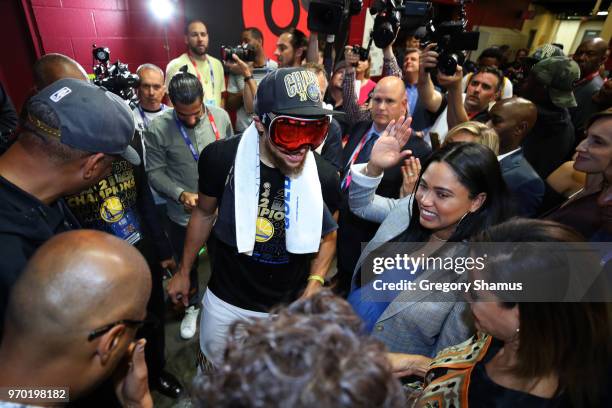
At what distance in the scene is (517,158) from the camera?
230 centimetres

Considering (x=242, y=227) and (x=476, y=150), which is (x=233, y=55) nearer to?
(x=242, y=227)

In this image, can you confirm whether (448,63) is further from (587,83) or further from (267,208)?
(587,83)

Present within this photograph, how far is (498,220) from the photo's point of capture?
5.22 feet

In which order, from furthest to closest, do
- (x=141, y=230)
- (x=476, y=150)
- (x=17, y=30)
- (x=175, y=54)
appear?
(x=175, y=54) < (x=17, y=30) < (x=141, y=230) < (x=476, y=150)

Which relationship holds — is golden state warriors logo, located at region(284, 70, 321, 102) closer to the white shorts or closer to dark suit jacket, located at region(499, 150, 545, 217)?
the white shorts

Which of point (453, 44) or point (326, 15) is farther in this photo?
point (326, 15)

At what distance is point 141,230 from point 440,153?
180 centimetres

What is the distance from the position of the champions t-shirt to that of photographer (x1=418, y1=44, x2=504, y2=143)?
2620mm

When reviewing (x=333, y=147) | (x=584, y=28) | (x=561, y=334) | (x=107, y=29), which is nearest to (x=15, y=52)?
(x=107, y=29)

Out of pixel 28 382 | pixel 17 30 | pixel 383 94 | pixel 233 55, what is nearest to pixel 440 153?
pixel 383 94

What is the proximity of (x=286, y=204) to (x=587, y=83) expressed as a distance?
528 cm

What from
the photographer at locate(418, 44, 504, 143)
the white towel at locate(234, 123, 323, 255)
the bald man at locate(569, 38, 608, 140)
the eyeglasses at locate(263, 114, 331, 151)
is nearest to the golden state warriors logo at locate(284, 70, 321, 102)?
the eyeglasses at locate(263, 114, 331, 151)

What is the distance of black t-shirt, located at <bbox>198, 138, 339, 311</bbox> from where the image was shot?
1.70m

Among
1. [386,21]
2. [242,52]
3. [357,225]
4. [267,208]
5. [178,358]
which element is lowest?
[178,358]
